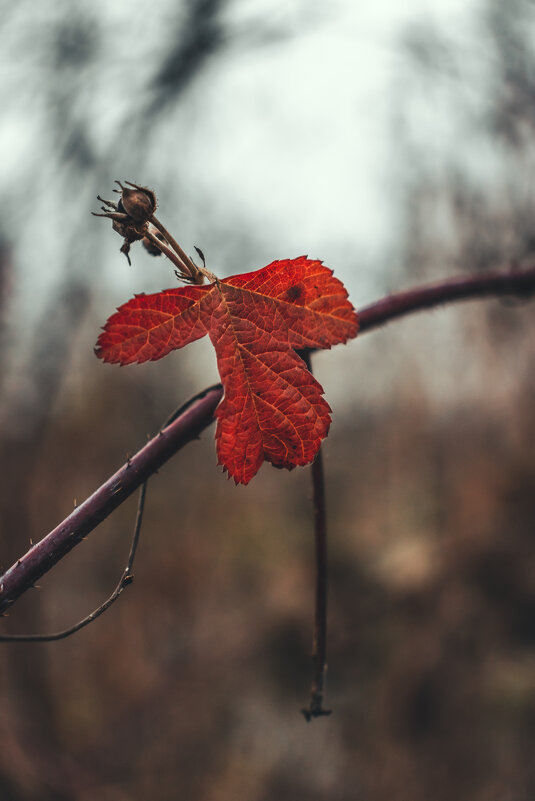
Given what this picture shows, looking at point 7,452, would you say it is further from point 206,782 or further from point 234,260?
point 206,782

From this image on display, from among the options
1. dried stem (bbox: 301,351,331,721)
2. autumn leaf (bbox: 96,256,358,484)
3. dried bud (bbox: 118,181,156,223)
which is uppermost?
dried bud (bbox: 118,181,156,223)

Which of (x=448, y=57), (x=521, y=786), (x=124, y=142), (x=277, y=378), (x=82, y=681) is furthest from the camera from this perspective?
(x=82, y=681)

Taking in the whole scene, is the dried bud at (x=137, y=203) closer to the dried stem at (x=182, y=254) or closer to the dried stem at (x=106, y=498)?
the dried stem at (x=182, y=254)

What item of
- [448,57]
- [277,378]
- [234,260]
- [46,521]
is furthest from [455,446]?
[277,378]

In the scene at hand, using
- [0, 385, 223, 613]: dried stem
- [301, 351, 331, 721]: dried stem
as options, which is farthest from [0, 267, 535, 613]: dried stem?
[301, 351, 331, 721]: dried stem

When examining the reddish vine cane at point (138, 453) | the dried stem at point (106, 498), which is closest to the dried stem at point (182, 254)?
the reddish vine cane at point (138, 453)

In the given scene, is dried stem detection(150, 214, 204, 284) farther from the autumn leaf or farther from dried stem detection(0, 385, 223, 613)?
dried stem detection(0, 385, 223, 613)
